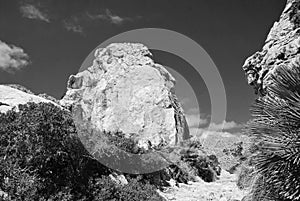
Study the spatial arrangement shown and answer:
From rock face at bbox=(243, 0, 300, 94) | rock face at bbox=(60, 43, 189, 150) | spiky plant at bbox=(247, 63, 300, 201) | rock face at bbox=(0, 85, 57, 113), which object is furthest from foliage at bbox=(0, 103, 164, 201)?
rock face at bbox=(60, 43, 189, 150)

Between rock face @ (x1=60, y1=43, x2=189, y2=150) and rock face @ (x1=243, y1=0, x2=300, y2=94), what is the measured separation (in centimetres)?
3744

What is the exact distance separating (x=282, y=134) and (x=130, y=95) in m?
54.4

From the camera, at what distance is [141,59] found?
62.4 meters

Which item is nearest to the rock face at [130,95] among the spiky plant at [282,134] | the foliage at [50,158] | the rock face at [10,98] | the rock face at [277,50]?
the rock face at [10,98]

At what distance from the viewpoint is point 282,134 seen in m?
4.94

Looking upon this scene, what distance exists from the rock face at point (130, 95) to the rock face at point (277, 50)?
37.4m

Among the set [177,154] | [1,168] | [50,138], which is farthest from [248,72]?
[177,154]

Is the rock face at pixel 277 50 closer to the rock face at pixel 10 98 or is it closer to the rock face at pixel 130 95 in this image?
the rock face at pixel 10 98

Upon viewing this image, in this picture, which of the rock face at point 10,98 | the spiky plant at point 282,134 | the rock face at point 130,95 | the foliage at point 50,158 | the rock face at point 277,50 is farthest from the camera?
the rock face at point 130,95

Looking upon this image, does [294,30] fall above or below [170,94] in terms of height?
below

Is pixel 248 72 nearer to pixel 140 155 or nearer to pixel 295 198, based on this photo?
pixel 140 155

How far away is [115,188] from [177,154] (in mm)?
19762

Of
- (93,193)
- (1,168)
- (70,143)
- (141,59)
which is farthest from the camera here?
(141,59)

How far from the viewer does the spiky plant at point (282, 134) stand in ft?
15.7
